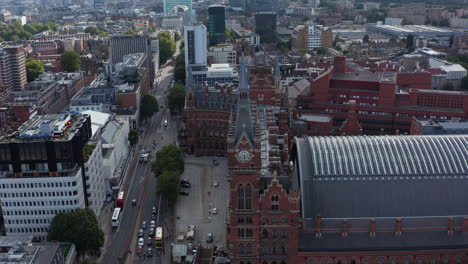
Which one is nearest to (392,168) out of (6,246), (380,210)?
(380,210)

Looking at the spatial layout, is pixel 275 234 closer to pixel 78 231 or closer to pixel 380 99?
pixel 78 231

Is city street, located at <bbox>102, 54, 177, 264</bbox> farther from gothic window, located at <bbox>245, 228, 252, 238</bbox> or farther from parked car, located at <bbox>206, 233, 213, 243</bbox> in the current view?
gothic window, located at <bbox>245, 228, 252, 238</bbox>


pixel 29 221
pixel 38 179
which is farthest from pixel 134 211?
pixel 38 179

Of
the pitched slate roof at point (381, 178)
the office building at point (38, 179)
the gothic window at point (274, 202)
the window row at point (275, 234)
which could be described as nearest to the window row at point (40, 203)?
the office building at point (38, 179)

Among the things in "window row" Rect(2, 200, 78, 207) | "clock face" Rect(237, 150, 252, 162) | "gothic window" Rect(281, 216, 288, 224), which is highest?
"clock face" Rect(237, 150, 252, 162)

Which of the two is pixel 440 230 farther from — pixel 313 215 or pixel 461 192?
pixel 313 215

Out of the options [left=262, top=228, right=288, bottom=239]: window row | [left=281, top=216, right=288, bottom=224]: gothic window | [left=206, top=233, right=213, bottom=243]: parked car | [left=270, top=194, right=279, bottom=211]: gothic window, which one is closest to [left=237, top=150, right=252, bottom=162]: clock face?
[left=270, top=194, right=279, bottom=211]: gothic window

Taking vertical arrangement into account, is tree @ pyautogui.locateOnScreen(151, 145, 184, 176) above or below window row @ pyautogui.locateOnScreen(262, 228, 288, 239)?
below
